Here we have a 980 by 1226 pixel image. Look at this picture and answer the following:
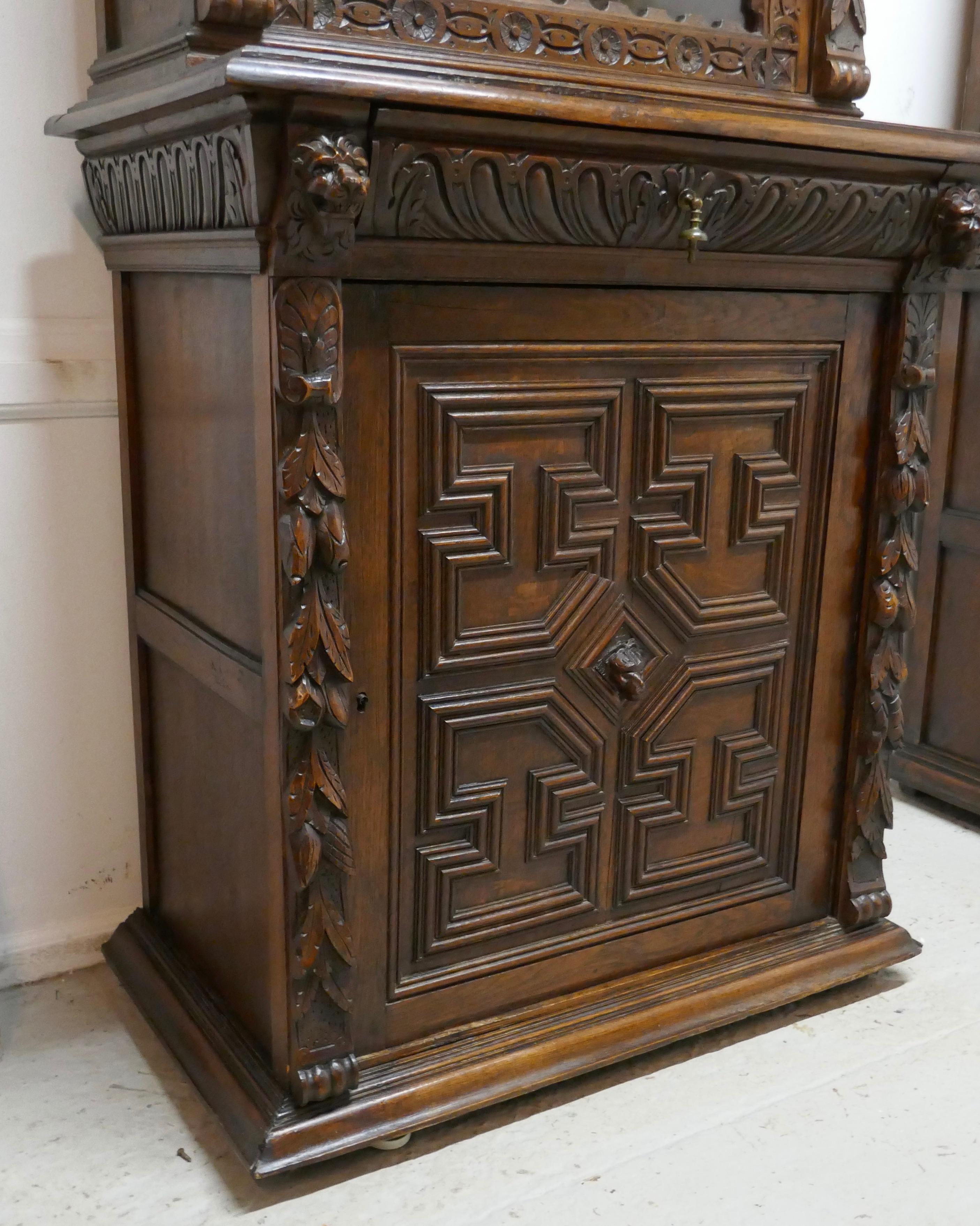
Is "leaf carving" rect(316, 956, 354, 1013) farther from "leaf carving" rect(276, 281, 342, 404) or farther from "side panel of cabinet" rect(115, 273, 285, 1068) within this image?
"leaf carving" rect(276, 281, 342, 404)

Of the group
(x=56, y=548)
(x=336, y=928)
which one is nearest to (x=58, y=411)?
(x=56, y=548)

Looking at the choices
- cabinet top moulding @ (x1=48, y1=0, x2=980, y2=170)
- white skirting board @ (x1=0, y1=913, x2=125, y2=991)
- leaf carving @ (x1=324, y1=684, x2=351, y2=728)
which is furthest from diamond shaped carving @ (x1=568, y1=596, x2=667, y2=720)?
white skirting board @ (x1=0, y1=913, x2=125, y2=991)

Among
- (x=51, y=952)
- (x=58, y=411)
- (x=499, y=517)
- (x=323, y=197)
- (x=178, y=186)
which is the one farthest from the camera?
(x=51, y=952)

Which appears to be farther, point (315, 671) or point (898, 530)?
point (898, 530)

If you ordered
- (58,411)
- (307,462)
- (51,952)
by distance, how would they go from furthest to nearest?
1. (51,952)
2. (58,411)
3. (307,462)

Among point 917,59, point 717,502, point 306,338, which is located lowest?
point 717,502

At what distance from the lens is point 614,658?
172 centimetres

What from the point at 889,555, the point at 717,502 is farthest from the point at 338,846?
the point at 889,555

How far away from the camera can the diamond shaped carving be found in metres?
1.70

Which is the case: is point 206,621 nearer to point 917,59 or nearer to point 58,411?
point 58,411

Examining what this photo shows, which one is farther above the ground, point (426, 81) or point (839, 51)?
point (839, 51)

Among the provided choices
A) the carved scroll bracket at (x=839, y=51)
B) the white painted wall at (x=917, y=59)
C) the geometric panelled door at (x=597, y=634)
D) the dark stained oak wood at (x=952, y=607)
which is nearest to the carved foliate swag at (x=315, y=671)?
the geometric panelled door at (x=597, y=634)

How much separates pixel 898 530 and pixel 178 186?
3.77 ft

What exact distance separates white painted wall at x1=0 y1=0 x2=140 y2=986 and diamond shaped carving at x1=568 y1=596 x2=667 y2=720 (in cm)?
78
